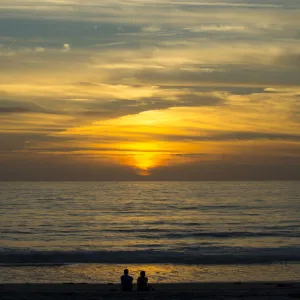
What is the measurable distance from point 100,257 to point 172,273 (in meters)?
8.61

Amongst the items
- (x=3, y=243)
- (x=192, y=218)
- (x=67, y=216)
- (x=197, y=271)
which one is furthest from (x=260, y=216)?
(x=197, y=271)

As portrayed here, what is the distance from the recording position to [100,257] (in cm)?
3684
